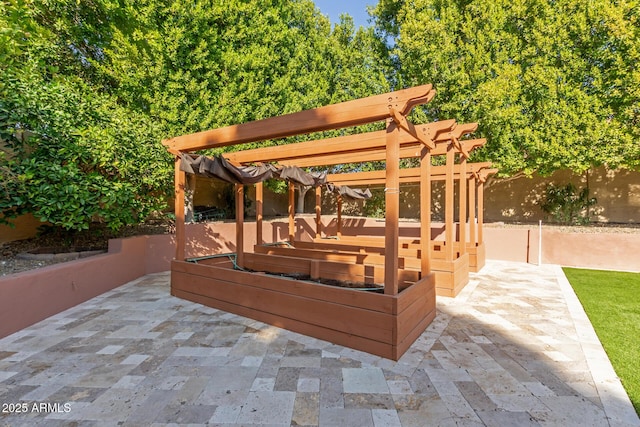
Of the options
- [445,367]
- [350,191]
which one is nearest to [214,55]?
[350,191]

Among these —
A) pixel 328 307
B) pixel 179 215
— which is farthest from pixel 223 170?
pixel 328 307

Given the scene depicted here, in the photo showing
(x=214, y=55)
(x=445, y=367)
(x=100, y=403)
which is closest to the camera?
(x=100, y=403)

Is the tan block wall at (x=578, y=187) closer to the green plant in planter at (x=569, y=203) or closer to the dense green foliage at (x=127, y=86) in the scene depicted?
the green plant in planter at (x=569, y=203)

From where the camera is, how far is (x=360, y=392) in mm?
2498

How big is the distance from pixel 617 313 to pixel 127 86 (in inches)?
428

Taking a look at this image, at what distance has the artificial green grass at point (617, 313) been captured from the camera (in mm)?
2854

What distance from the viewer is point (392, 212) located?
3170 millimetres

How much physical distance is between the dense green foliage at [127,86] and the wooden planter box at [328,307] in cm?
255

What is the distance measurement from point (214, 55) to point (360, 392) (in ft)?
29.1

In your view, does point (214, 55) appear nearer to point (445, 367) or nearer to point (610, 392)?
point (445, 367)

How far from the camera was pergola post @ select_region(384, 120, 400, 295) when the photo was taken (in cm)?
313

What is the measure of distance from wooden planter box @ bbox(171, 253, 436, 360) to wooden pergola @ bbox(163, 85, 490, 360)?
0.01 metres

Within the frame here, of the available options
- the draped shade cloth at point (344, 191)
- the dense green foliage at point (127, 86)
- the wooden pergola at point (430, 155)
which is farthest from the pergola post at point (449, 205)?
the dense green foliage at point (127, 86)

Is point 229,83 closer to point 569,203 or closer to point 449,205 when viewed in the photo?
point 449,205
